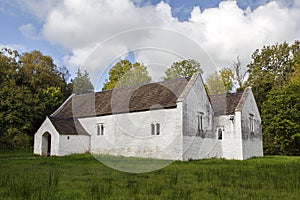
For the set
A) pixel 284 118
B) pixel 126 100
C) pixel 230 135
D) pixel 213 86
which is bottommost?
pixel 230 135

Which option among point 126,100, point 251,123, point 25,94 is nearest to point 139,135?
point 126,100

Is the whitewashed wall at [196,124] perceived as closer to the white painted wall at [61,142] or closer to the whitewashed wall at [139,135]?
the whitewashed wall at [139,135]

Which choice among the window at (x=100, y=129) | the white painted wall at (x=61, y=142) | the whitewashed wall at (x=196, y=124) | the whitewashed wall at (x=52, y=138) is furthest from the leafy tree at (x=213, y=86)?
the whitewashed wall at (x=52, y=138)

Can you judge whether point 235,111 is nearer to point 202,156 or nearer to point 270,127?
point 202,156

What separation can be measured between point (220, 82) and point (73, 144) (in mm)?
26411

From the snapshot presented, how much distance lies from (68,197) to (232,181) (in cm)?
709

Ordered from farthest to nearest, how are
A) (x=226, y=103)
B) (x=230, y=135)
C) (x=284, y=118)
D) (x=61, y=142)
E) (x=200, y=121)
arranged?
(x=284, y=118) < (x=226, y=103) < (x=230, y=135) < (x=61, y=142) < (x=200, y=121)

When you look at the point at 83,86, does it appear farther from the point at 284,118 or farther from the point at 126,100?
the point at 284,118

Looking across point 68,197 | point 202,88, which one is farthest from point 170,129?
point 68,197

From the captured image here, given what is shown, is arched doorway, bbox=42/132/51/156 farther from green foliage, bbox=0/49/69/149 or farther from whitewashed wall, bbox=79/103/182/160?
green foliage, bbox=0/49/69/149

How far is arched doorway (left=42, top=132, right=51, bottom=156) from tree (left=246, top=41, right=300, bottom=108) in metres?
34.1

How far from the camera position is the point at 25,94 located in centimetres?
4309

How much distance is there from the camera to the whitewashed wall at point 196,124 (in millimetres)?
26406

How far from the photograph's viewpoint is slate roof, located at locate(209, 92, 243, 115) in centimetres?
3146
